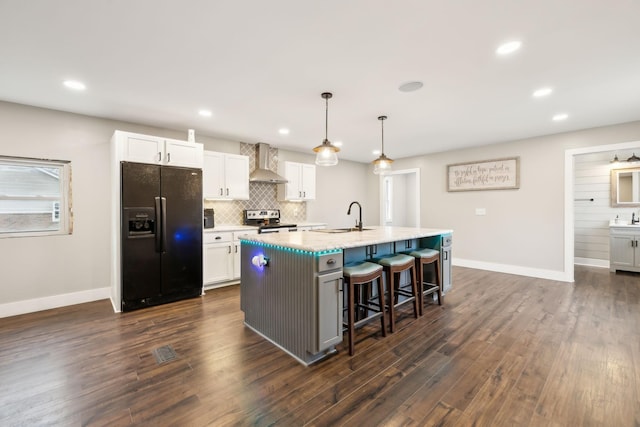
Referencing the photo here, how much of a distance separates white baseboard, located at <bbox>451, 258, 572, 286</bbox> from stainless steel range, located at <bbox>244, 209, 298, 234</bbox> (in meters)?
3.62

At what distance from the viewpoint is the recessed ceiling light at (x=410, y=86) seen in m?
2.83

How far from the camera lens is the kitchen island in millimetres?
2123

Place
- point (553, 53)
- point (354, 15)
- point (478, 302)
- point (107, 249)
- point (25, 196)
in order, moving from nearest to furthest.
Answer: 1. point (354, 15)
2. point (553, 53)
3. point (25, 196)
4. point (478, 302)
5. point (107, 249)

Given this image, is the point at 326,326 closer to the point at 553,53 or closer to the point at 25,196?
the point at 553,53

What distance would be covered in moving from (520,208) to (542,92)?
2669 millimetres

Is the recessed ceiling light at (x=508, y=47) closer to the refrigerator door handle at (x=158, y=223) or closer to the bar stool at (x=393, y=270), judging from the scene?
the bar stool at (x=393, y=270)

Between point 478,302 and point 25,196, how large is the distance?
19.0 feet

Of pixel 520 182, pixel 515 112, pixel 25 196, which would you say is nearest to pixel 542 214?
pixel 520 182

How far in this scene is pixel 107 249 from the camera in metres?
3.84

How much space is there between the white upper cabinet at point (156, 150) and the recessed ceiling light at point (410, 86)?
9.18ft

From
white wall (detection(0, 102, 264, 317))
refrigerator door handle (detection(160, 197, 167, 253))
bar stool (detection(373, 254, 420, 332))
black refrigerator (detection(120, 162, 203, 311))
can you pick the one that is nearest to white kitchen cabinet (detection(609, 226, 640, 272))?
bar stool (detection(373, 254, 420, 332))

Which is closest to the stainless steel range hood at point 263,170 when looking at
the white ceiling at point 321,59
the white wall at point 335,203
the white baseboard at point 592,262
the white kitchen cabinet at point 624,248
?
the white wall at point 335,203

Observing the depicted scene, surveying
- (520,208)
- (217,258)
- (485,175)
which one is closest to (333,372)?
Answer: (217,258)

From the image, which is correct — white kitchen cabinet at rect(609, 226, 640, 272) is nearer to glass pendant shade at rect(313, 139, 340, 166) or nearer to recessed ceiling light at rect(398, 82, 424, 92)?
recessed ceiling light at rect(398, 82, 424, 92)
